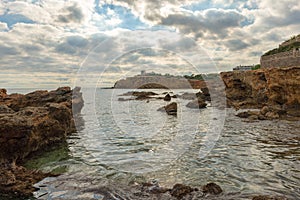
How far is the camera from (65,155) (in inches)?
530

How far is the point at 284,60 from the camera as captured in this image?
1427 inches

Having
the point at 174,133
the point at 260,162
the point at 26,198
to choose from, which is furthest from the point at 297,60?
the point at 26,198

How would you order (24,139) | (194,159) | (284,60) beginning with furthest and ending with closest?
(284,60) < (194,159) < (24,139)

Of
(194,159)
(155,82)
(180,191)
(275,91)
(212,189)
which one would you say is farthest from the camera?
(155,82)

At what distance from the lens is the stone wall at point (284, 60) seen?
33.6 metres

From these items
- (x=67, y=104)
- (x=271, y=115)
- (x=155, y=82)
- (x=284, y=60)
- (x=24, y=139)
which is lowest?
(x=271, y=115)

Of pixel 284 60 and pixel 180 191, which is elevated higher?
pixel 284 60

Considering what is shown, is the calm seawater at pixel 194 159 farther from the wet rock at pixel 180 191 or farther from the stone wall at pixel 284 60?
the stone wall at pixel 284 60

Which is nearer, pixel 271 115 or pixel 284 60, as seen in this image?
pixel 271 115

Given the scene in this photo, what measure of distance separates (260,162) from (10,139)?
10.5 m

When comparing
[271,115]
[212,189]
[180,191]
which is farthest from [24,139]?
[271,115]

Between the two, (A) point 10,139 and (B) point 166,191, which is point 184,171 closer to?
(B) point 166,191

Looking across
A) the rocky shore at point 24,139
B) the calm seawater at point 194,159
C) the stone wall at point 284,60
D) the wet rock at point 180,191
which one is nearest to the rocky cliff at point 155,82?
the stone wall at point 284,60

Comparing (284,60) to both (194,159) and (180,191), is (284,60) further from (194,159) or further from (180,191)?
(180,191)
